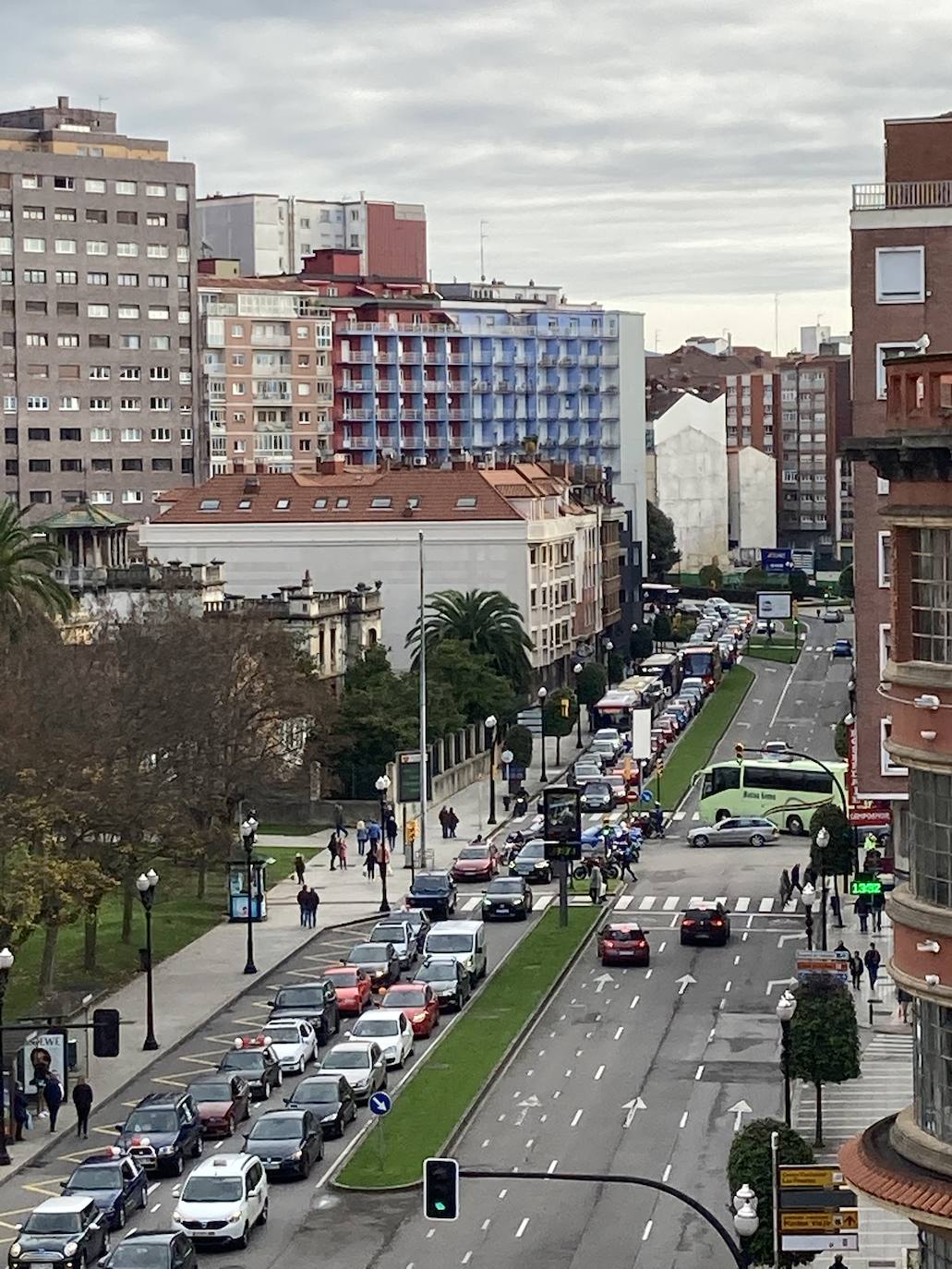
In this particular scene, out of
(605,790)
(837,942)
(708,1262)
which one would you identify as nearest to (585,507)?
(605,790)

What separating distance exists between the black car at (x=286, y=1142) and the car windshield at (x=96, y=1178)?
10.1 feet

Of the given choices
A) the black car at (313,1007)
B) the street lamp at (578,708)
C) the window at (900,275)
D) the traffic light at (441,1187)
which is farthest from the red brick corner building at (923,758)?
the street lamp at (578,708)

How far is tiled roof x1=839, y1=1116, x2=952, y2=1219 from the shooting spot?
2728cm

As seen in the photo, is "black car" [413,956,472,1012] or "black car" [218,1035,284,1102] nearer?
"black car" [218,1035,284,1102]

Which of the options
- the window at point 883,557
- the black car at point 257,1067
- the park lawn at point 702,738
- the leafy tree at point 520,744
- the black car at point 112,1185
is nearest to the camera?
the black car at point 112,1185

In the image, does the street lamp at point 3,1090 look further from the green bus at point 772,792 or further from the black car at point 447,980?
the green bus at point 772,792

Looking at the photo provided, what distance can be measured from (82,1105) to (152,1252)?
12008 millimetres

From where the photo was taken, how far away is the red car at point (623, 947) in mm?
72562

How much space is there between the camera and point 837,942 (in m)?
76.1

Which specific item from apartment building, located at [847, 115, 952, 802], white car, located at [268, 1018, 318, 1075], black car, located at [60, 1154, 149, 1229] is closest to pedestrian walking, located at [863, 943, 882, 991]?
apartment building, located at [847, 115, 952, 802]

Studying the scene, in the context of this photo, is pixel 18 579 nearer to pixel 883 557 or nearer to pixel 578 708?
pixel 883 557

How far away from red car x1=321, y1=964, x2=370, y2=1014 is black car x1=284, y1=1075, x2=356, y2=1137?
10813mm

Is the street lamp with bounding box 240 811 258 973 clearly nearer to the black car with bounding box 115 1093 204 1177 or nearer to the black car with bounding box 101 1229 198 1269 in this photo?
the black car with bounding box 115 1093 204 1177

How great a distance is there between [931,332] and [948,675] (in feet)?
144
